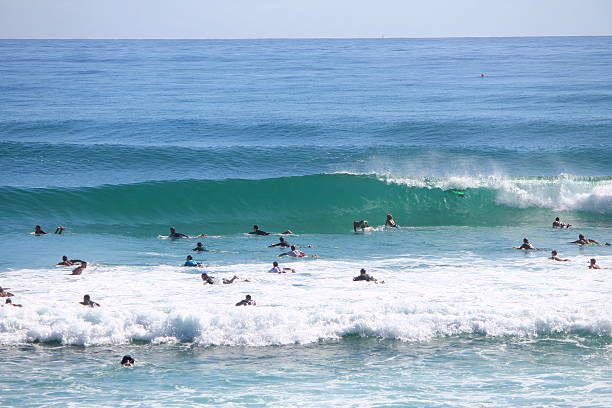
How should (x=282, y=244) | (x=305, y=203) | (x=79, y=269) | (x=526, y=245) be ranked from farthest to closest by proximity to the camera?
(x=305, y=203) < (x=282, y=244) < (x=526, y=245) < (x=79, y=269)

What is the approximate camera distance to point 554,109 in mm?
48438

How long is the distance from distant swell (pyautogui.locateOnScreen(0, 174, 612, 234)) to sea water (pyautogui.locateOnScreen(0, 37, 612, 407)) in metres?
0.11

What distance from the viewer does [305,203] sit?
3095cm

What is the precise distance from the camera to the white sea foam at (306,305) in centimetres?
1650

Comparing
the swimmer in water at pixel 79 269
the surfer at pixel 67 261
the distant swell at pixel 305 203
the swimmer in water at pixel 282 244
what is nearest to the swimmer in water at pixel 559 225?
the distant swell at pixel 305 203

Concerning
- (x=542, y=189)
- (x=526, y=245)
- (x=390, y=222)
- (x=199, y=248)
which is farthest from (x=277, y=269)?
(x=542, y=189)

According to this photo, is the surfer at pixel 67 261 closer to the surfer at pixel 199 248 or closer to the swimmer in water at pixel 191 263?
the swimmer in water at pixel 191 263

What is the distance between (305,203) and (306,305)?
13294 mm

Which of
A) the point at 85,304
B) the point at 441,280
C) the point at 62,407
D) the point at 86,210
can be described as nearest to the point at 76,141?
the point at 86,210

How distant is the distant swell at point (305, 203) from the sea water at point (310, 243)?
106 mm

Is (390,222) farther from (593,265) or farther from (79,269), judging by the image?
(79,269)

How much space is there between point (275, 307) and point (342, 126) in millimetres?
26697

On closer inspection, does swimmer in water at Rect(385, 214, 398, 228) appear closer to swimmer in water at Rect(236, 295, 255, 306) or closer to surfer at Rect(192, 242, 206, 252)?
surfer at Rect(192, 242, 206, 252)

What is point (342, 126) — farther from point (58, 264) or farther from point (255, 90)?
point (58, 264)
